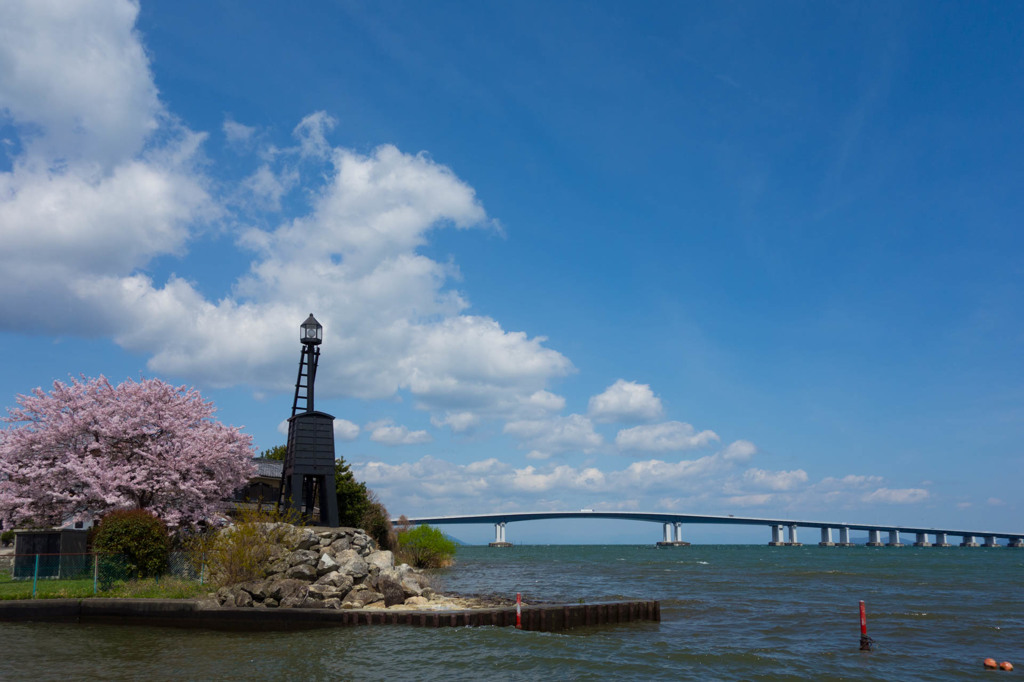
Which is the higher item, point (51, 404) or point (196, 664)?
point (51, 404)

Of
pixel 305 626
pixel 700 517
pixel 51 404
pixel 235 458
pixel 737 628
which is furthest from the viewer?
pixel 700 517

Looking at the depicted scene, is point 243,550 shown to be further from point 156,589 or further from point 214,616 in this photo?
point 156,589

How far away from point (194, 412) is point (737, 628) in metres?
28.6

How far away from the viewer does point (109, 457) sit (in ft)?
115

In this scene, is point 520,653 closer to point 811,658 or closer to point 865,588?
point 811,658

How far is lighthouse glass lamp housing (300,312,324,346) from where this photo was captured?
41.9m

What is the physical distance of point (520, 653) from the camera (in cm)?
2139

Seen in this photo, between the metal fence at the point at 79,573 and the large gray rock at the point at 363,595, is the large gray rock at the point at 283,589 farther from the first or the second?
the metal fence at the point at 79,573

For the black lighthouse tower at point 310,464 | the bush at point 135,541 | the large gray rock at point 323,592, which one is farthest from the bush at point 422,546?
the large gray rock at point 323,592

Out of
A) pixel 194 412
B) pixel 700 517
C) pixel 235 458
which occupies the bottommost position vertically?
pixel 700 517

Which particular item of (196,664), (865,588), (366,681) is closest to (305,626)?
(196,664)

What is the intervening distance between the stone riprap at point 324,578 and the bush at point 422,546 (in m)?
30.8

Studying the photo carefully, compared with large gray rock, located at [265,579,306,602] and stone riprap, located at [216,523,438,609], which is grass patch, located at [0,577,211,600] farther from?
large gray rock, located at [265,579,306,602]

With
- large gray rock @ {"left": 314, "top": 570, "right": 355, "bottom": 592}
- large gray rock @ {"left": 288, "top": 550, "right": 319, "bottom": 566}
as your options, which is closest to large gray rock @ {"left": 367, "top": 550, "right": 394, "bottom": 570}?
large gray rock @ {"left": 314, "top": 570, "right": 355, "bottom": 592}
